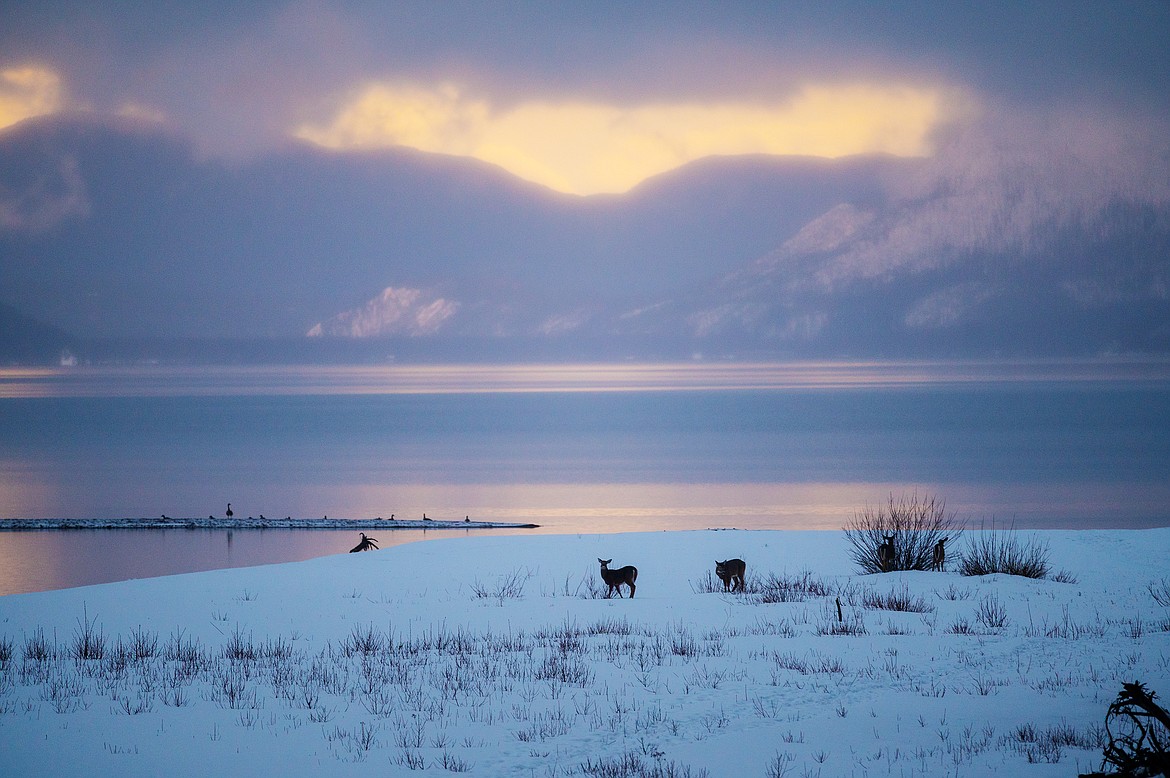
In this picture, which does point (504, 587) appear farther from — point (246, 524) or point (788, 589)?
point (246, 524)

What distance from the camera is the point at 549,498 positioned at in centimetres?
4919

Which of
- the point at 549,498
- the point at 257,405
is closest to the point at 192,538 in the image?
the point at 549,498

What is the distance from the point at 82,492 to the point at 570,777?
175ft

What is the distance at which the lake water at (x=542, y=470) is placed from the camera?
35.9 metres

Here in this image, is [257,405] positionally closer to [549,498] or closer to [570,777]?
[549,498]

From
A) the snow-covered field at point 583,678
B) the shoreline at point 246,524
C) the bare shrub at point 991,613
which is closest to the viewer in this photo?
the snow-covered field at point 583,678

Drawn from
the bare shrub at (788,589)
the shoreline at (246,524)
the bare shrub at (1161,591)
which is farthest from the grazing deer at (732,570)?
the shoreline at (246,524)

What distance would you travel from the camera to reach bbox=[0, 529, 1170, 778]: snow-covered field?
268 inches

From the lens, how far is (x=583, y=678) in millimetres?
8883

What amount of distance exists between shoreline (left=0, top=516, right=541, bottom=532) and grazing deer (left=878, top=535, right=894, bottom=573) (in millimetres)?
21977

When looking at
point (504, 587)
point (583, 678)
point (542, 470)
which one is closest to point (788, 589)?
point (504, 587)

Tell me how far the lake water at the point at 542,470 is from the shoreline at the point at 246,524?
1.23 meters

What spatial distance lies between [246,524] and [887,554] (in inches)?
1101

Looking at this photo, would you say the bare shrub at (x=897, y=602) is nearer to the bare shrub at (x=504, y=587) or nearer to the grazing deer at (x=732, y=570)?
the grazing deer at (x=732, y=570)
